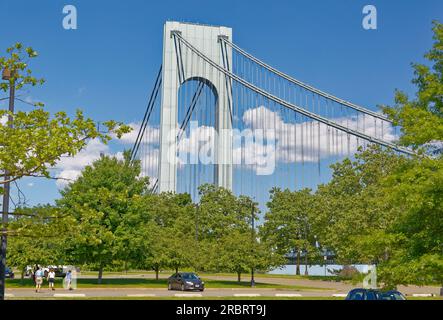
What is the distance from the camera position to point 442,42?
1658 cm

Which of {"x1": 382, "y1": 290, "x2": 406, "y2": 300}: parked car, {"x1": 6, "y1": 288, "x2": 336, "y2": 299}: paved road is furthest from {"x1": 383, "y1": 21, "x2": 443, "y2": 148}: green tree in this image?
{"x1": 6, "y1": 288, "x2": 336, "y2": 299}: paved road

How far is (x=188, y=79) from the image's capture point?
72438 millimetres

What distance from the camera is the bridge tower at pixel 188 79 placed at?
6462 cm

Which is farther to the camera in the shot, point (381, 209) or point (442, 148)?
point (381, 209)

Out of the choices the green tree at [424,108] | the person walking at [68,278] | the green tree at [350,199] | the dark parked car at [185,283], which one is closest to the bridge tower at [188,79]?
the green tree at [350,199]

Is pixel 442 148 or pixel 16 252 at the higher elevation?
pixel 442 148

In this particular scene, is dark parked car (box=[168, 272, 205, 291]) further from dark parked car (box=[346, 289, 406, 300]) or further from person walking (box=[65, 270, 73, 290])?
dark parked car (box=[346, 289, 406, 300])

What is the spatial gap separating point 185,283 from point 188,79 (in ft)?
128

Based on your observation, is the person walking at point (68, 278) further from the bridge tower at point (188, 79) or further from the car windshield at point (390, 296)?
the bridge tower at point (188, 79)

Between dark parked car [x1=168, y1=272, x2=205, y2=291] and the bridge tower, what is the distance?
2595cm

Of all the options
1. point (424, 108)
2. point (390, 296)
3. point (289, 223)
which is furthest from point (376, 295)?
point (289, 223)

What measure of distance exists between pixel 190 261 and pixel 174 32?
1352 inches
